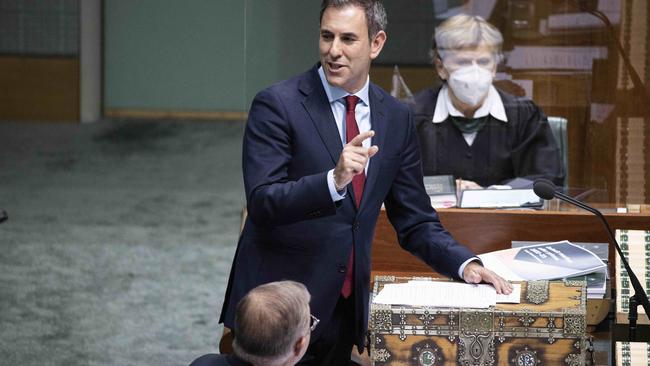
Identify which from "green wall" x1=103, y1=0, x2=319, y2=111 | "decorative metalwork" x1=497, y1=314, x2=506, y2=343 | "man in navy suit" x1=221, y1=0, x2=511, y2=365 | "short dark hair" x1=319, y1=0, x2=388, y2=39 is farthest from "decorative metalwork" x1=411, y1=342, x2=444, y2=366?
"green wall" x1=103, y1=0, x2=319, y2=111

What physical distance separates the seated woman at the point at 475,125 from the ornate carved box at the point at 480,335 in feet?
6.10

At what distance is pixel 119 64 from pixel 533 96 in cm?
694

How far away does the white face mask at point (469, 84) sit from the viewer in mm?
4758

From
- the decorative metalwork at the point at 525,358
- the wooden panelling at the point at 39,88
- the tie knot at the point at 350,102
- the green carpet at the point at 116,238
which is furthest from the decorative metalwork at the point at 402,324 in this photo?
the wooden panelling at the point at 39,88

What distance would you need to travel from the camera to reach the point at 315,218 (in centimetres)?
301

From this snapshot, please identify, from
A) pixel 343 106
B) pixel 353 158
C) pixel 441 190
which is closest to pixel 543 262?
pixel 343 106

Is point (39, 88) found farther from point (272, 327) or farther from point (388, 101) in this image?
point (272, 327)

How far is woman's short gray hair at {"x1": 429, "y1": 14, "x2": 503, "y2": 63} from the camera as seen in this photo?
4859mm

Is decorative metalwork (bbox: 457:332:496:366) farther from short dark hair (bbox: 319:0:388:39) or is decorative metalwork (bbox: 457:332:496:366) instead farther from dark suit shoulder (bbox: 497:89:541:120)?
dark suit shoulder (bbox: 497:89:541:120)

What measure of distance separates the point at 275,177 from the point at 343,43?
378 mm

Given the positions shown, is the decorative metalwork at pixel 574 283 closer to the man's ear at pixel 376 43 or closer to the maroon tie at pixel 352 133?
the maroon tie at pixel 352 133

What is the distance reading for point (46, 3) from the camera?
11.4m

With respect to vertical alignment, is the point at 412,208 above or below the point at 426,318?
above

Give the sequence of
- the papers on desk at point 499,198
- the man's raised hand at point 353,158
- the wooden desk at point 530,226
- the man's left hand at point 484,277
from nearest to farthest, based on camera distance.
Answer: the man's raised hand at point 353,158 → the man's left hand at point 484,277 → the wooden desk at point 530,226 → the papers on desk at point 499,198
